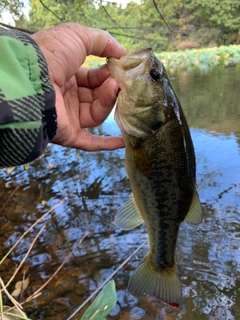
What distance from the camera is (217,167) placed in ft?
16.5

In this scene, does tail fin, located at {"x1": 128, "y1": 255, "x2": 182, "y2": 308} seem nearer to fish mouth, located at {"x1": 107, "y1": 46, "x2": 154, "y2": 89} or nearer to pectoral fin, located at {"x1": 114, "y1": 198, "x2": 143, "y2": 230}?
pectoral fin, located at {"x1": 114, "y1": 198, "x2": 143, "y2": 230}

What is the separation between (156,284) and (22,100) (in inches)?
51.1

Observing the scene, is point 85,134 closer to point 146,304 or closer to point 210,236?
point 146,304

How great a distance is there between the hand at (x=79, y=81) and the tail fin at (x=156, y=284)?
762 mm

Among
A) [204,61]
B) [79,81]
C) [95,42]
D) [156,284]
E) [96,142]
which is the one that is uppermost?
[95,42]

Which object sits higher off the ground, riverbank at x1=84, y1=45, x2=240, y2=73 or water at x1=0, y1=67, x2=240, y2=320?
riverbank at x1=84, y1=45, x2=240, y2=73

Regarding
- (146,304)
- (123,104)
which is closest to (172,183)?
(123,104)

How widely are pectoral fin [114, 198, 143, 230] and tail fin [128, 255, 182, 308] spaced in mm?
273

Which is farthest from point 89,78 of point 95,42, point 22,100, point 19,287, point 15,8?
point 15,8

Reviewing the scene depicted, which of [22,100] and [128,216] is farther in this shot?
[128,216]

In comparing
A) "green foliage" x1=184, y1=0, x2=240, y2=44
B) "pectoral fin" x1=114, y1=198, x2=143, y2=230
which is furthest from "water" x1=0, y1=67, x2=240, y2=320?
"green foliage" x1=184, y1=0, x2=240, y2=44

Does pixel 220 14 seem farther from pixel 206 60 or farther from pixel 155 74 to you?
pixel 155 74

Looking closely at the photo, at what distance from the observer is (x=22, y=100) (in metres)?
1.14

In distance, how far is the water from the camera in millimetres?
2865
